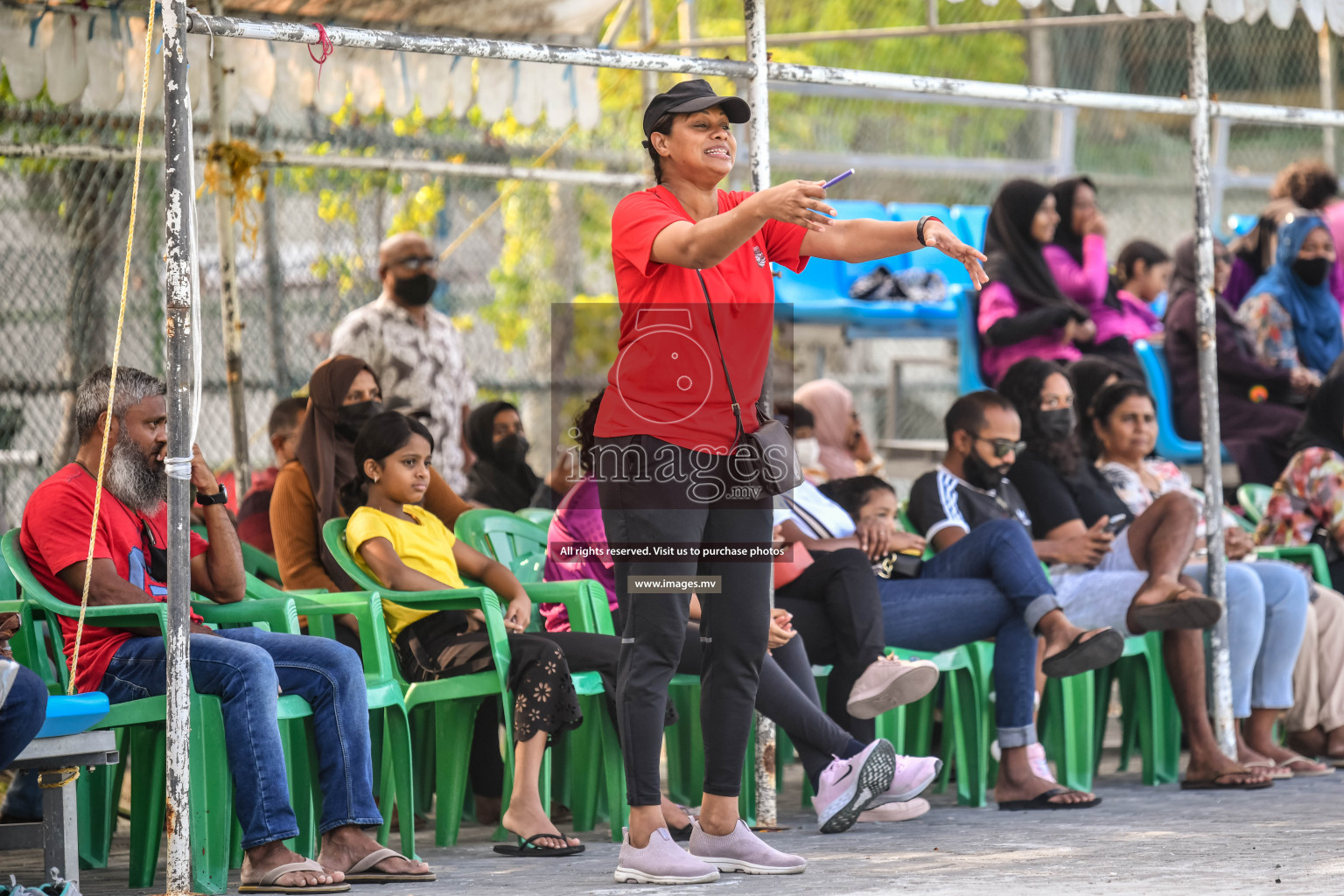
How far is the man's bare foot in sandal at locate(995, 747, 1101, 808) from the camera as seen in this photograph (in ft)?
16.8

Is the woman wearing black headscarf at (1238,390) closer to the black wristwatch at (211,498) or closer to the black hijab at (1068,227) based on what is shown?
the black hijab at (1068,227)

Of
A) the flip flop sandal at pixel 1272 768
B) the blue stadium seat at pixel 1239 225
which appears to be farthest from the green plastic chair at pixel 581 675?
the blue stadium seat at pixel 1239 225

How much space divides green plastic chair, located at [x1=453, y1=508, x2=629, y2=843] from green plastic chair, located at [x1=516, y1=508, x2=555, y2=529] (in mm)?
108

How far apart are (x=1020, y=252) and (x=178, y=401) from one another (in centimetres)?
462

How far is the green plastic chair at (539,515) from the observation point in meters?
5.66

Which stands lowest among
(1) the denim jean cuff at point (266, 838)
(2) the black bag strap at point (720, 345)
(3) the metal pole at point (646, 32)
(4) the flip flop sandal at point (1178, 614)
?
(1) the denim jean cuff at point (266, 838)

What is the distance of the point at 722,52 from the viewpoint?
13.3 meters

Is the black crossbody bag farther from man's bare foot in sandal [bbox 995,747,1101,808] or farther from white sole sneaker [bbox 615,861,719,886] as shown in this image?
man's bare foot in sandal [bbox 995,747,1101,808]

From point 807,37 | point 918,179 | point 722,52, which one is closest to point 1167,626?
point 807,37

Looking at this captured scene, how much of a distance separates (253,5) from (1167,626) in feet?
13.9

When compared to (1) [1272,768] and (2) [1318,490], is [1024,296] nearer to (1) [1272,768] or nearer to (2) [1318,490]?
(2) [1318,490]

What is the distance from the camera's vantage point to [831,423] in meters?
7.11

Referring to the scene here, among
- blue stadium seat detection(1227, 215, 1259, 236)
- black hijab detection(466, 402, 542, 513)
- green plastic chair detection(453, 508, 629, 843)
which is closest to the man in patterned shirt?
black hijab detection(466, 402, 542, 513)

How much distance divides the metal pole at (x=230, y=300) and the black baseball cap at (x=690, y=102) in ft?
9.99
